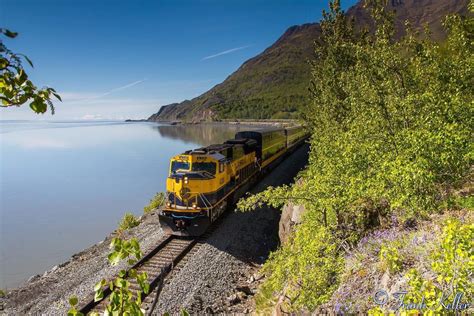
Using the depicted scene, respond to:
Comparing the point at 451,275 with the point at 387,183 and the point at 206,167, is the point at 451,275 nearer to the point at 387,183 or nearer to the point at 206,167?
the point at 387,183

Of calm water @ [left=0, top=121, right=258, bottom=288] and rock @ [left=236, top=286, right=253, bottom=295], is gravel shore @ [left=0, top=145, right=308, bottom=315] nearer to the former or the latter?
rock @ [left=236, top=286, right=253, bottom=295]

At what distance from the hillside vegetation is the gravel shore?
6.07 ft

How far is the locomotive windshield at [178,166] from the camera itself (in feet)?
58.2

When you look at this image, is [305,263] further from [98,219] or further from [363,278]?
[98,219]

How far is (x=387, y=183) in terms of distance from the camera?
297 inches

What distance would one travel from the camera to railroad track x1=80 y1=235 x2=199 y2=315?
429 inches

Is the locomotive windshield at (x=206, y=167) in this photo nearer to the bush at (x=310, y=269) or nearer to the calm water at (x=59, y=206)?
the bush at (x=310, y=269)

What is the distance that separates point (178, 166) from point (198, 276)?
695 cm

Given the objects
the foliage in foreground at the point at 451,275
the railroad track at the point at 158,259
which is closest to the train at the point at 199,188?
the railroad track at the point at 158,259

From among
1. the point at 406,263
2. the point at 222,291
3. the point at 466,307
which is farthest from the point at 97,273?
the point at 466,307

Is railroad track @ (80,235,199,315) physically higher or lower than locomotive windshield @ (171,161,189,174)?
lower

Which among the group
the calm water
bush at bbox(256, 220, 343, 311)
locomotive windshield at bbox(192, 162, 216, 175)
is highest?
locomotive windshield at bbox(192, 162, 216, 175)

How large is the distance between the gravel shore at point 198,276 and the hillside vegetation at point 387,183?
1851mm

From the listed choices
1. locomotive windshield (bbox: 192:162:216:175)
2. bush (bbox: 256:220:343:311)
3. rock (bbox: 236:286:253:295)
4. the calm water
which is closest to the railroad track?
rock (bbox: 236:286:253:295)
